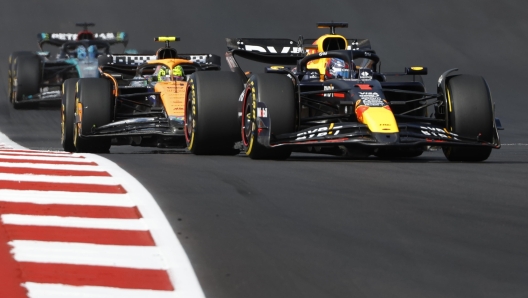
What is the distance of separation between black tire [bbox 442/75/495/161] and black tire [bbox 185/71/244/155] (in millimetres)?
2426

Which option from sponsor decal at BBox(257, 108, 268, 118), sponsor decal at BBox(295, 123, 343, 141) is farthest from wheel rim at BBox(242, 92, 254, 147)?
sponsor decal at BBox(295, 123, 343, 141)

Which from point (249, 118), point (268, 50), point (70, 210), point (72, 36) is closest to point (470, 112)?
point (249, 118)

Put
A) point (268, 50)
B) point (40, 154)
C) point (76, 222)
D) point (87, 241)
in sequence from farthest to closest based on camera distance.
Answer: point (268, 50) < point (40, 154) < point (76, 222) < point (87, 241)

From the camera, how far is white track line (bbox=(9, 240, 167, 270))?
212 inches

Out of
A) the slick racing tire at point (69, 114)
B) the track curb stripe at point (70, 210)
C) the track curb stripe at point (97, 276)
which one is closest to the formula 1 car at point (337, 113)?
the slick racing tire at point (69, 114)

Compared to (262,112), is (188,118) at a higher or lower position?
lower

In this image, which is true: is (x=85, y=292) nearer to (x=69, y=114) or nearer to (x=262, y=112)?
(x=262, y=112)

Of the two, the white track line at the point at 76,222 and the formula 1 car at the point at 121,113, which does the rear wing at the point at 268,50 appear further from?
the white track line at the point at 76,222

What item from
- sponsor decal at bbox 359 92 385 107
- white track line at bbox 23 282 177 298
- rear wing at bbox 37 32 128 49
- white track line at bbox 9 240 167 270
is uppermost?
rear wing at bbox 37 32 128 49

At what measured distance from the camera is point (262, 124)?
36.9ft

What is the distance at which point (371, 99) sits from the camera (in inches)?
448

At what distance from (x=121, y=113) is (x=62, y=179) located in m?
6.08

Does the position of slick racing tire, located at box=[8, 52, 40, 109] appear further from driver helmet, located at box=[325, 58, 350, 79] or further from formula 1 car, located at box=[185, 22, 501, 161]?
driver helmet, located at box=[325, 58, 350, 79]

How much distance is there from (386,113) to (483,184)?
90.8 inches
